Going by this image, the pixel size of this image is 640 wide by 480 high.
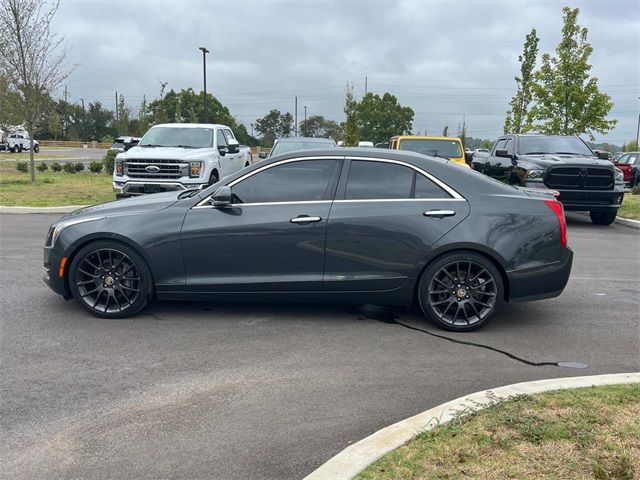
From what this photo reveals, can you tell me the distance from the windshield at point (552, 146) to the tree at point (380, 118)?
5526cm

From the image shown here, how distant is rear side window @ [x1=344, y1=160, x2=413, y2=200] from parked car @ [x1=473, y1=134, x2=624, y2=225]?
25.8ft

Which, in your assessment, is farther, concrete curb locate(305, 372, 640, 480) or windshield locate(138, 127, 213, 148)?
windshield locate(138, 127, 213, 148)

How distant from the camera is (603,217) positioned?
44.7 ft

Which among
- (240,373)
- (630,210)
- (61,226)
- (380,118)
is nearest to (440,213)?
(240,373)

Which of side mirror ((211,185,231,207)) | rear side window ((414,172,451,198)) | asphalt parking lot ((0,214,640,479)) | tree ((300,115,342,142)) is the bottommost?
asphalt parking lot ((0,214,640,479))

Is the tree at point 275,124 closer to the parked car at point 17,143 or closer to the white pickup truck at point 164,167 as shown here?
the parked car at point 17,143

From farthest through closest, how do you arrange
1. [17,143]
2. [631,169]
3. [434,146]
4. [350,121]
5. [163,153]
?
[17,143] → [350,121] → [631,169] → [434,146] → [163,153]

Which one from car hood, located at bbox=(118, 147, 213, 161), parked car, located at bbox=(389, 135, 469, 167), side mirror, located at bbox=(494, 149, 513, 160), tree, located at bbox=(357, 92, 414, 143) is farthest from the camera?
tree, located at bbox=(357, 92, 414, 143)

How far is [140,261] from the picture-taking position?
5688mm

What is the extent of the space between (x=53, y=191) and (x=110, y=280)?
13.5 meters

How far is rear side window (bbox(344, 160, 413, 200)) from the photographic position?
573cm

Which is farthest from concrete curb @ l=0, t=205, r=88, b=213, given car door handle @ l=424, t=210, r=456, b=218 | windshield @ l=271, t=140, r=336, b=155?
car door handle @ l=424, t=210, r=456, b=218

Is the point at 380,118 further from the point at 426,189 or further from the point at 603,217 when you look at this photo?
the point at 426,189

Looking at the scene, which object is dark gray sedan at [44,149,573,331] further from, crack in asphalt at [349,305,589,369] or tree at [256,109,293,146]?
tree at [256,109,293,146]
